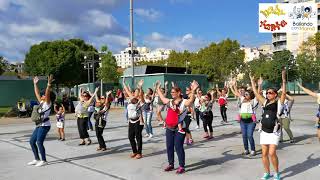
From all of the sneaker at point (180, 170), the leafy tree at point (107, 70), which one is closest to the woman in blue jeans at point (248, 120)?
the sneaker at point (180, 170)

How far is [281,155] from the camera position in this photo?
33.5ft

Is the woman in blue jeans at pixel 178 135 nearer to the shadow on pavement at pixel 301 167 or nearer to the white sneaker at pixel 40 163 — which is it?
the shadow on pavement at pixel 301 167

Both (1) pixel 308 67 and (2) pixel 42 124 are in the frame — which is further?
(1) pixel 308 67

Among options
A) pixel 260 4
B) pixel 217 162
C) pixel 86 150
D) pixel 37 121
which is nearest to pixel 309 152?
pixel 217 162

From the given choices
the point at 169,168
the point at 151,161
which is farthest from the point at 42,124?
the point at 169,168

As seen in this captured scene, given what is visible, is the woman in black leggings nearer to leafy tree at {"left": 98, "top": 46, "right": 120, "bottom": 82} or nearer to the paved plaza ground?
the paved plaza ground

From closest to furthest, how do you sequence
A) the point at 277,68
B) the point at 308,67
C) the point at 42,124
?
the point at 42,124 < the point at 277,68 < the point at 308,67

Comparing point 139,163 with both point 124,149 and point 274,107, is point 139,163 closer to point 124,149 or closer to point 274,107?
point 124,149

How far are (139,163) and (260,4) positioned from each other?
41.1m

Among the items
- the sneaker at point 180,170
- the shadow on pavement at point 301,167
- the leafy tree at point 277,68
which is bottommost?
the shadow on pavement at point 301,167

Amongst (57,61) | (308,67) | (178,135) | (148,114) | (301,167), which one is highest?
(57,61)

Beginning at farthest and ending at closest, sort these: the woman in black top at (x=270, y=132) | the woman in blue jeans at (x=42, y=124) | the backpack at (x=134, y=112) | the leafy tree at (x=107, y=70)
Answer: the leafy tree at (x=107, y=70), the backpack at (x=134, y=112), the woman in blue jeans at (x=42, y=124), the woman in black top at (x=270, y=132)

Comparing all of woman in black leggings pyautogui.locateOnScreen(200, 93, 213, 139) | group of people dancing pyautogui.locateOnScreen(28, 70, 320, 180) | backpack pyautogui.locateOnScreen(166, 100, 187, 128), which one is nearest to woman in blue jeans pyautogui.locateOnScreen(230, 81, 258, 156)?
group of people dancing pyautogui.locateOnScreen(28, 70, 320, 180)

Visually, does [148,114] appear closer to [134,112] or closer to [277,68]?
[134,112]
